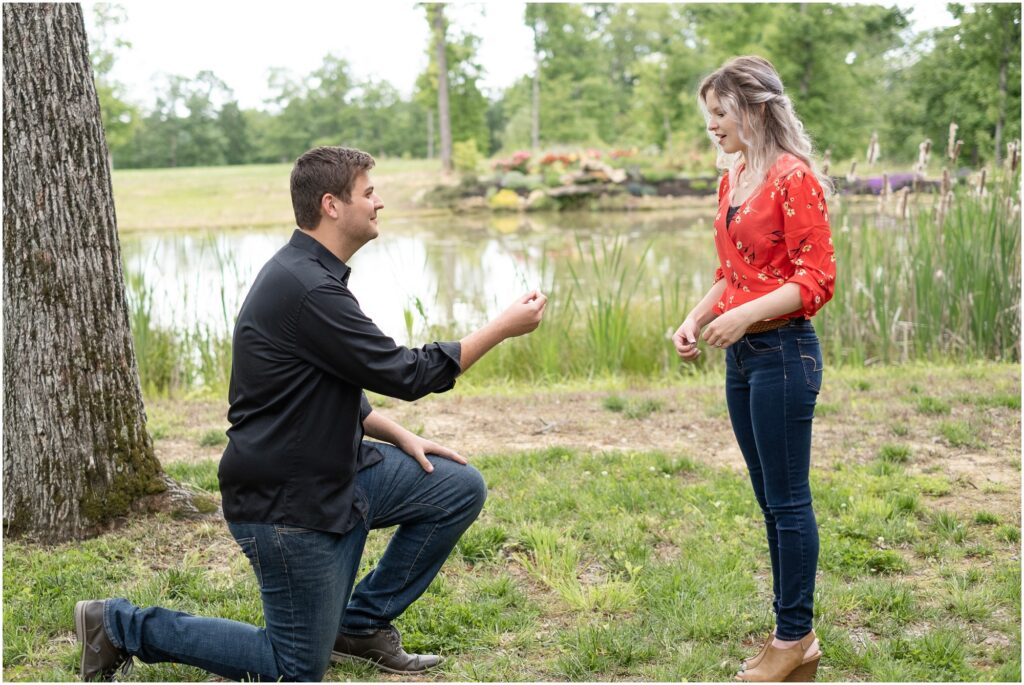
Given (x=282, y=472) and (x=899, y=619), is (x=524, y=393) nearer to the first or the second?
(x=899, y=619)

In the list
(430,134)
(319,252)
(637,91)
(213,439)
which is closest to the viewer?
(319,252)

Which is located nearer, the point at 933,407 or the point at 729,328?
the point at 729,328

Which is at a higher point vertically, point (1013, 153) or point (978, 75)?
point (978, 75)

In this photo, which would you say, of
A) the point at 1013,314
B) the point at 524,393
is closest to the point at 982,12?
the point at 1013,314

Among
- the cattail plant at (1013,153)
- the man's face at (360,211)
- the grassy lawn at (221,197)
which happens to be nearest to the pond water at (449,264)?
the grassy lawn at (221,197)

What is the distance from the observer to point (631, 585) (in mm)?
3504

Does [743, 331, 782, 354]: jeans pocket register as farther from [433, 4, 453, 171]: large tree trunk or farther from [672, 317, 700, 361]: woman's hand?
[433, 4, 453, 171]: large tree trunk

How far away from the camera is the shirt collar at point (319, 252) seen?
274cm

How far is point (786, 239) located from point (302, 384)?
4.53 ft

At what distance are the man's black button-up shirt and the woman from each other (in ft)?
2.84

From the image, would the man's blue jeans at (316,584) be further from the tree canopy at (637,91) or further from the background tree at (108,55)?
the background tree at (108,55)

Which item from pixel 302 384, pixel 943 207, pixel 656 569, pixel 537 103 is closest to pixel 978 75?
pixel 537 103

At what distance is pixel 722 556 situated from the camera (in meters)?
3.78

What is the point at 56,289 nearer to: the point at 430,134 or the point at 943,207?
the point at 943,207
